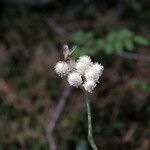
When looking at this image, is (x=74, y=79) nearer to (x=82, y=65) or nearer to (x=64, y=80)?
(x=82, y=65)

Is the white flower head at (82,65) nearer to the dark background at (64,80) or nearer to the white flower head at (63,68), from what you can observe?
the white flower head at (63,68)

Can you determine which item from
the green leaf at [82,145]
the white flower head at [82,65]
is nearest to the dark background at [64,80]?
the green leaf at [82,145]

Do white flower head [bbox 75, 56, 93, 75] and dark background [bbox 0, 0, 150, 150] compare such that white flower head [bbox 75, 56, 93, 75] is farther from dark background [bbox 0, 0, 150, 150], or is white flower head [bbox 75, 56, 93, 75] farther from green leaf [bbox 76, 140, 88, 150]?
green leaf [bbox 76, 140, 88, 150]

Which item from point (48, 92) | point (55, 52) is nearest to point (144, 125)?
point (48, 92)

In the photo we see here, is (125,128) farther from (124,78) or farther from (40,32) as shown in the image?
(40,32)

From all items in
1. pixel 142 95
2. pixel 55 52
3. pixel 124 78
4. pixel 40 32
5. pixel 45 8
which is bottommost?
pixel 142 95

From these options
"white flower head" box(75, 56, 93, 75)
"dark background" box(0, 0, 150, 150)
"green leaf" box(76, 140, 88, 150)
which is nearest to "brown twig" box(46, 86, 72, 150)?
"dark background" box(0, 0, 150, 150)
